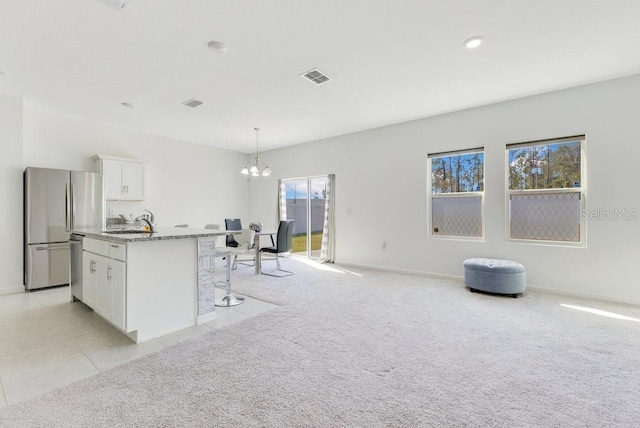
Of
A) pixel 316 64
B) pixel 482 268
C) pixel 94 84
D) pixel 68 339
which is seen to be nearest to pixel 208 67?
pixel 316 64

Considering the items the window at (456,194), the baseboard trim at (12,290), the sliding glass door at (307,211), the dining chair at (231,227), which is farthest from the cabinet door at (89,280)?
the window at (456,194)

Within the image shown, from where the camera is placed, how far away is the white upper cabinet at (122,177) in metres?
5.01

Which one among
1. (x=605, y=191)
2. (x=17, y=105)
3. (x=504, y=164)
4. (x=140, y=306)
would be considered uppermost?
(x=17, y=105)

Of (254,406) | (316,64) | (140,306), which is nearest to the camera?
(254,406)

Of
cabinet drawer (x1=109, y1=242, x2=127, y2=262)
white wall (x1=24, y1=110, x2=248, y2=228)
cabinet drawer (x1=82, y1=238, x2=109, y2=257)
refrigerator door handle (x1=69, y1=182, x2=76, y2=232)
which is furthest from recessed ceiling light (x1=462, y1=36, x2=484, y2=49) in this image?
white wall (x1=24, y1=110, x2=248, y2=228)

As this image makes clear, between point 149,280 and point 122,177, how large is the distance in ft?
11.9

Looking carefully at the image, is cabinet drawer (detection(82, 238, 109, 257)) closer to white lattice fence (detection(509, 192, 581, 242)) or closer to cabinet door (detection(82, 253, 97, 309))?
cabinet door (detection(82, 253, 97, 309))

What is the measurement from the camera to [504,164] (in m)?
4.33

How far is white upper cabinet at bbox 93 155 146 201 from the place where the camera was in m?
5.01

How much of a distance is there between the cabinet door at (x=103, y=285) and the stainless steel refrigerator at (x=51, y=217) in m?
1.77

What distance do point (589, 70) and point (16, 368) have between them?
612cm

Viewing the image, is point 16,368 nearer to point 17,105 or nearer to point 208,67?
point 208,67

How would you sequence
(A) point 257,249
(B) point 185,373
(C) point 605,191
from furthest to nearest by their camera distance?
(A) point 257,249 < (C) point 605,191 < (B) point 185,373

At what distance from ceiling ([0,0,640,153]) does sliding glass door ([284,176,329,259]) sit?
8.16 ft
